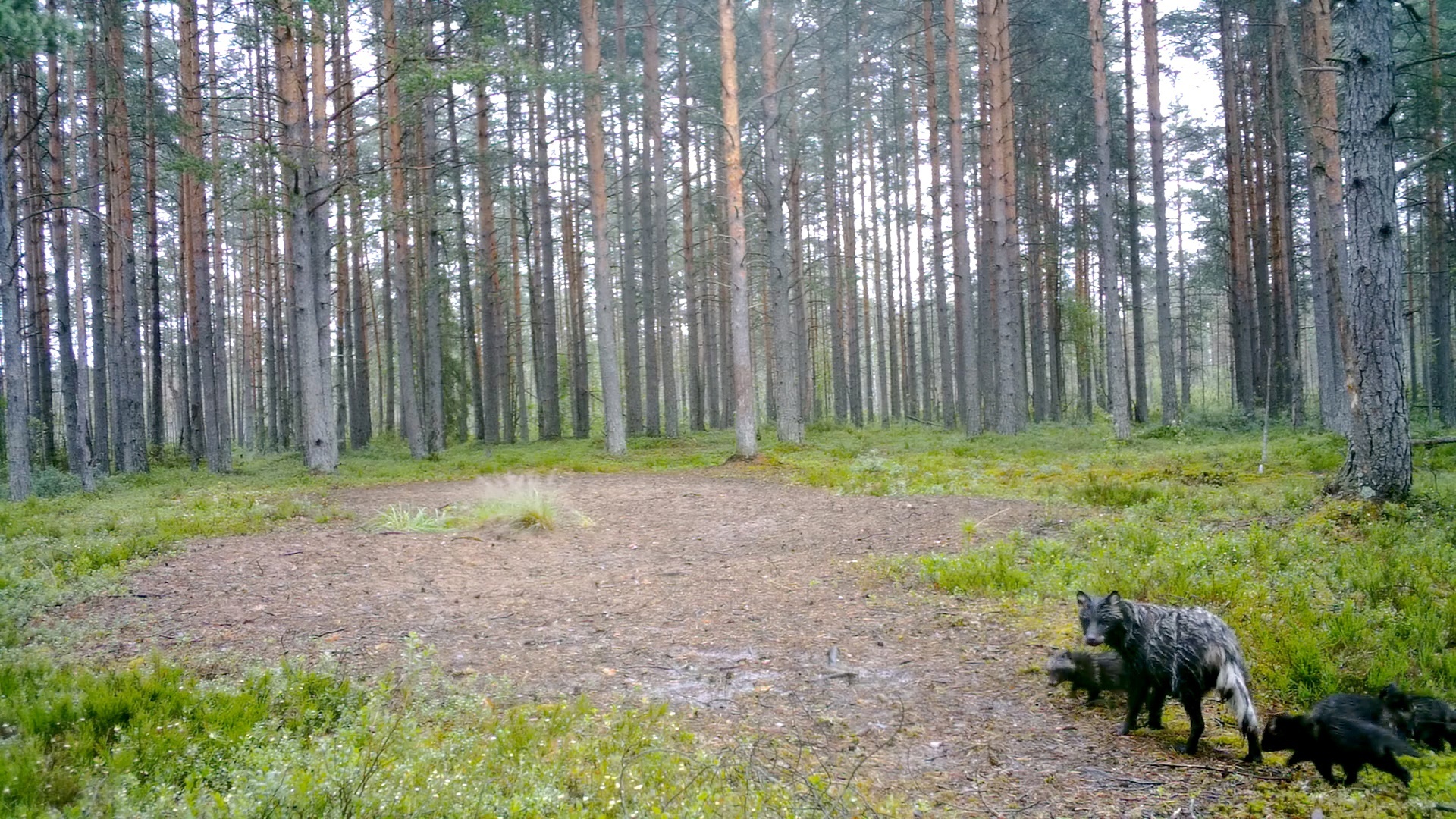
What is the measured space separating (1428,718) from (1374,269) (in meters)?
6.61

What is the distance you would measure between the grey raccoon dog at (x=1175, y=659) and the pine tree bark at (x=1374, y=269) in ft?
19.3

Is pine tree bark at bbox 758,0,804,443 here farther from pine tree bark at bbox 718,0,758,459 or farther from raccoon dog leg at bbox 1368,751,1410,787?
raccoon dog leg at bbox 1368,751,1410,787

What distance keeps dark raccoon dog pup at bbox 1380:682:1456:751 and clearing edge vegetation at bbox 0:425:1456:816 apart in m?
0.28

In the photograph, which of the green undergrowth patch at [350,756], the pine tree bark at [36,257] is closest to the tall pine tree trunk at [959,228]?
the green undergrowth patch at [350,756]

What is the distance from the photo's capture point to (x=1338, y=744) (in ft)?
11.3

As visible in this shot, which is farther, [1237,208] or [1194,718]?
[1237,208]

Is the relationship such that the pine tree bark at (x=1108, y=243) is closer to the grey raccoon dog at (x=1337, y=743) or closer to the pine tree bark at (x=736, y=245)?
the pine tree bark at (x=736, y=245)

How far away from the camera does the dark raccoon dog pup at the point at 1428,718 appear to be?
12.2 ft

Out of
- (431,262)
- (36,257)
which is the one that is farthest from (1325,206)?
(36,257)

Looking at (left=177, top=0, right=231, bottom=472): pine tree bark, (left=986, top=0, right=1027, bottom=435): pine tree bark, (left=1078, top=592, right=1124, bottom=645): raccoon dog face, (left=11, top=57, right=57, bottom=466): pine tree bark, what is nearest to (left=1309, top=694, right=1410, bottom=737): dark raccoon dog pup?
(left=1078, top=592, right=1124, bottom=645): raccoon dog face

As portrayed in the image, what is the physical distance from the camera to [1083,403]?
34.4 meters

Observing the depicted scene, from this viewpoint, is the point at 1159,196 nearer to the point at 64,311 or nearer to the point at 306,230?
the point at 306,230

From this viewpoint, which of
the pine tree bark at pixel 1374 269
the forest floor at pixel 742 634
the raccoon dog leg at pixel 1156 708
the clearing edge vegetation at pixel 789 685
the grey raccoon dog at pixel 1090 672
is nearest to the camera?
the clearing edge vegetation at pixel 789 685

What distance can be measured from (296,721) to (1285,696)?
517cm
